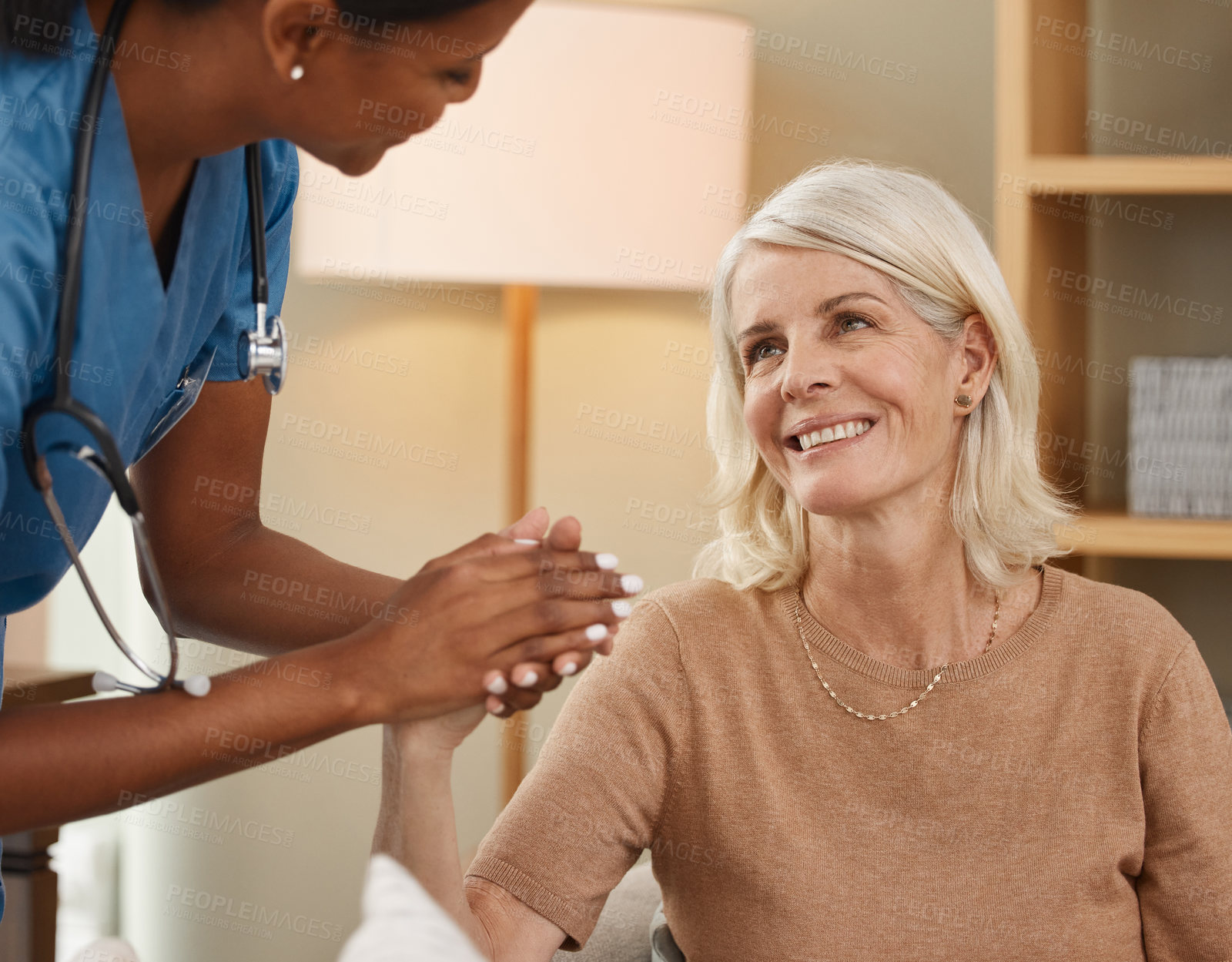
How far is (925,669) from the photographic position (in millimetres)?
1367

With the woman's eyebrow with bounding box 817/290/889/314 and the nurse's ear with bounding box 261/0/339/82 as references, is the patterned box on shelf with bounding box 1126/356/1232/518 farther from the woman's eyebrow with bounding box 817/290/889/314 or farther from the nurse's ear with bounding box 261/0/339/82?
the nurse's ear with bounding box 261/0/339/82

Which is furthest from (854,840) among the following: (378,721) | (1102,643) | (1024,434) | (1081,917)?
(378,721)

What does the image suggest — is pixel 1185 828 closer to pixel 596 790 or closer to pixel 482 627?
pixel 596 790

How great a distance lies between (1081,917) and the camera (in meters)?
1.25

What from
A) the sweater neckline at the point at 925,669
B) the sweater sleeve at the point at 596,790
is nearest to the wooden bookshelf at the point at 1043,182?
the sweater neckline at the point at 925,669

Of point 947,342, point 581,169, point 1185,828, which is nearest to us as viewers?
point 1185,828

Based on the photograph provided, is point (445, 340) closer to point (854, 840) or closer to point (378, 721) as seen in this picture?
point (854, 840)

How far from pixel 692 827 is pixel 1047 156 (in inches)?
40.7

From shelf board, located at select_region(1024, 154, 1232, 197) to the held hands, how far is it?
39.2 inches

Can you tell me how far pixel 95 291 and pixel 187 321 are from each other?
153 mm

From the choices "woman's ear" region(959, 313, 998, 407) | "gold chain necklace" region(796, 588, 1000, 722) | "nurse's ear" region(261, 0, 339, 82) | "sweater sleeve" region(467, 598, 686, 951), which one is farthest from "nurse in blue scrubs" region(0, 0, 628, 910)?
"woman's ear" region(959, 313, 998, 407)

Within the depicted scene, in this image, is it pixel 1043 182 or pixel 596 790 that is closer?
pixel 596 790

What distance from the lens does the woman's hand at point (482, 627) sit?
803 mm

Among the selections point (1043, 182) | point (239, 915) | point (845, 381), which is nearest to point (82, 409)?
point (845, 381)
